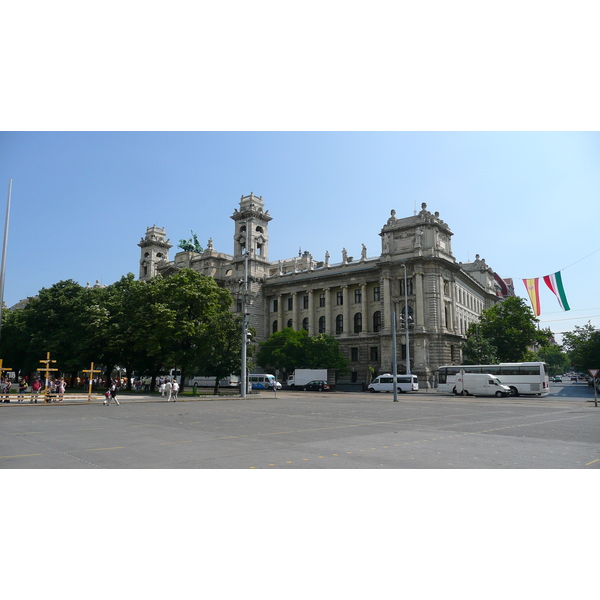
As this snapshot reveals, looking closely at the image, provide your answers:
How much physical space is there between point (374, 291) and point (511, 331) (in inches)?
819

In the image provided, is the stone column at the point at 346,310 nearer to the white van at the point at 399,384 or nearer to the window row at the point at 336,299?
the window row at the point at 336,299

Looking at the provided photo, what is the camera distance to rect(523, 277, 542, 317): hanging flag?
49.5 metres

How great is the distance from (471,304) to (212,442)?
7784 centimetres

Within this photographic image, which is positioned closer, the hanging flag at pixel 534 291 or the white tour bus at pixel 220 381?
the hanging flag at pixel 534 291

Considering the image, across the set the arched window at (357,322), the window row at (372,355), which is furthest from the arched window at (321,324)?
the window row at (372,355)

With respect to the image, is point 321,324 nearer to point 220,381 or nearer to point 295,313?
point 295,313

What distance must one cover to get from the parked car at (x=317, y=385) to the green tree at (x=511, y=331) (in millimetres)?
19919

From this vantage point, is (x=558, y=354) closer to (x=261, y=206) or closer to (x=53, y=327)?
(x=261, y=206)

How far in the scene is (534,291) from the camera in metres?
49.8

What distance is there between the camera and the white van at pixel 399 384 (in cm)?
5800

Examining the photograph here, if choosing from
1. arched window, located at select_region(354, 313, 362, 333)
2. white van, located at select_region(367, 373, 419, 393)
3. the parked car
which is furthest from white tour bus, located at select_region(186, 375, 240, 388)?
arched window, located at select_region(354, 313, 362, 333)

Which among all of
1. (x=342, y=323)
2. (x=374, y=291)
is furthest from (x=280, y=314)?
(x=374, y=291)

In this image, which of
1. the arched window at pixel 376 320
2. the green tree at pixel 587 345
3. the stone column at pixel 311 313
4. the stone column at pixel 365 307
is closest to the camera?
the green tree at pixel 587 345

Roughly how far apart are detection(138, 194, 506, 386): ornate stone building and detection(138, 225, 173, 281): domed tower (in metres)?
4.13
